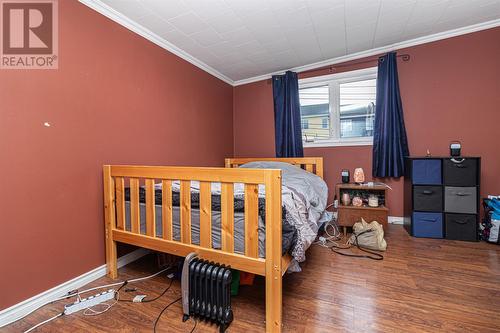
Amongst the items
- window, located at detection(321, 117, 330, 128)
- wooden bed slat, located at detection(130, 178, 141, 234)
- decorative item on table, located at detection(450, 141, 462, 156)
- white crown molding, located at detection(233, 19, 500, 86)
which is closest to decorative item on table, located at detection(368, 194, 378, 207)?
decorative item on table, located at detection(450, 141, 462, 156)

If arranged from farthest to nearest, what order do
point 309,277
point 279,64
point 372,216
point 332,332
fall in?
point 279,64, point 372,216, point 309,277, point 332,332

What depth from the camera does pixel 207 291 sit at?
1.21 m

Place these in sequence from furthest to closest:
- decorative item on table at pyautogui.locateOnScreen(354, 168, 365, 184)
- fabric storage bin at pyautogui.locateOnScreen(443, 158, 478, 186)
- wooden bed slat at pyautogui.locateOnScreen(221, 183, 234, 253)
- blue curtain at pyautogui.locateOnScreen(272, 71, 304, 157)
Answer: blue curtain at pyautogui.locateOnScreen(272, 71, 304, 157) < decorative item on table at pyautogui.locateOnScreen(354, 168, 365, 184) < fabric storage bin at pyautogui.locateOnScreen(443, 158, 478, 186) < wooden bed slat at pyautogui.locateOnScreen(221, 183, 234, 253)

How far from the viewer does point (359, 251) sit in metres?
2.11

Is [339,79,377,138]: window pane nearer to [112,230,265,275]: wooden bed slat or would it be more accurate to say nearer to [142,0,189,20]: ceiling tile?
[142,0,189,20]: ceiling tile

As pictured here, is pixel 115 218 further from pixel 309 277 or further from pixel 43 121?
pixel 309 277

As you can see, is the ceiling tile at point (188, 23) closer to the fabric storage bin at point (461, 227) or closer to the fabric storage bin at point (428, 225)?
the fabric storage bin at point (428, 225)

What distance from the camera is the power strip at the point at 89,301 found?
1332mm

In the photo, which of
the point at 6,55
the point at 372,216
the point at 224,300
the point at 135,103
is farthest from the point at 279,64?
the point at 224,300

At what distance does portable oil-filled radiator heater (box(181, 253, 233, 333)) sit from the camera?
3.84 feet

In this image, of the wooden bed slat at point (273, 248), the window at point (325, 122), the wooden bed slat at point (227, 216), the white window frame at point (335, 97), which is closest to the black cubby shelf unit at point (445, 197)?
the white window frame at point (335, 97)

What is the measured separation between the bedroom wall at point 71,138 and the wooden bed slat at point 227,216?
1127 millimetres

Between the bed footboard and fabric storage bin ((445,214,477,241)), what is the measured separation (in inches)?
86.3

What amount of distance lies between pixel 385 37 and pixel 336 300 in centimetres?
266
